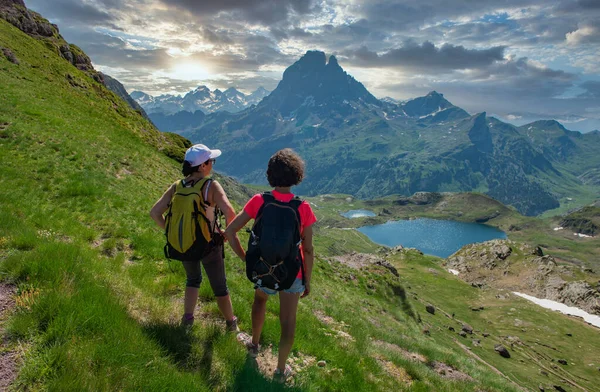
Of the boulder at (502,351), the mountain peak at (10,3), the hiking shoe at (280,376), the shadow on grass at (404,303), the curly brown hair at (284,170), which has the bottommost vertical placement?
the boulder at (502,351)

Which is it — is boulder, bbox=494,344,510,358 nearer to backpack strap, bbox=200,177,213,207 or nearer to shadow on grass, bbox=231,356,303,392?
shadow on grass, bbox=231,356,303,392

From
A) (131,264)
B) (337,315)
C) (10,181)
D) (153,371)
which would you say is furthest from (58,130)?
(153,371)

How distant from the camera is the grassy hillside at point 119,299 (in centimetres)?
486

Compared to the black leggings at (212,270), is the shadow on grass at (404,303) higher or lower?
lower

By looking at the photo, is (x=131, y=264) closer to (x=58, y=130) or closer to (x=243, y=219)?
(x=243, y=219)

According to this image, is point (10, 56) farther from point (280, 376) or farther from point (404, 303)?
point (404, 303)

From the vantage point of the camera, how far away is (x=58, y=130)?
22.7m

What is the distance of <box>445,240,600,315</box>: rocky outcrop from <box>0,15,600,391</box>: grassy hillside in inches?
3494

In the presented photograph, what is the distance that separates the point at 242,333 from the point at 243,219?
3.42 metres

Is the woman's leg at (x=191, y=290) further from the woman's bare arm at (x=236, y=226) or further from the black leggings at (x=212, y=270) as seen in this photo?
the woman's bare arm at (x=236, y=226)

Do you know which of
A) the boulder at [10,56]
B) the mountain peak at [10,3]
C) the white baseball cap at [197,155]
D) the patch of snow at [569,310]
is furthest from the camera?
the patch of snow at [569,310]

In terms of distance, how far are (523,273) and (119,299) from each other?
415ft

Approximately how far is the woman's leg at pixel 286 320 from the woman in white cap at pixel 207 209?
1.57 meters

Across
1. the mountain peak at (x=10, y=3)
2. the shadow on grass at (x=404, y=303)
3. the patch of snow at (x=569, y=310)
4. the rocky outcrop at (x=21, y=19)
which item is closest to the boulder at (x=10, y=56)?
the rocky outcrop at (x=21, y=19)
